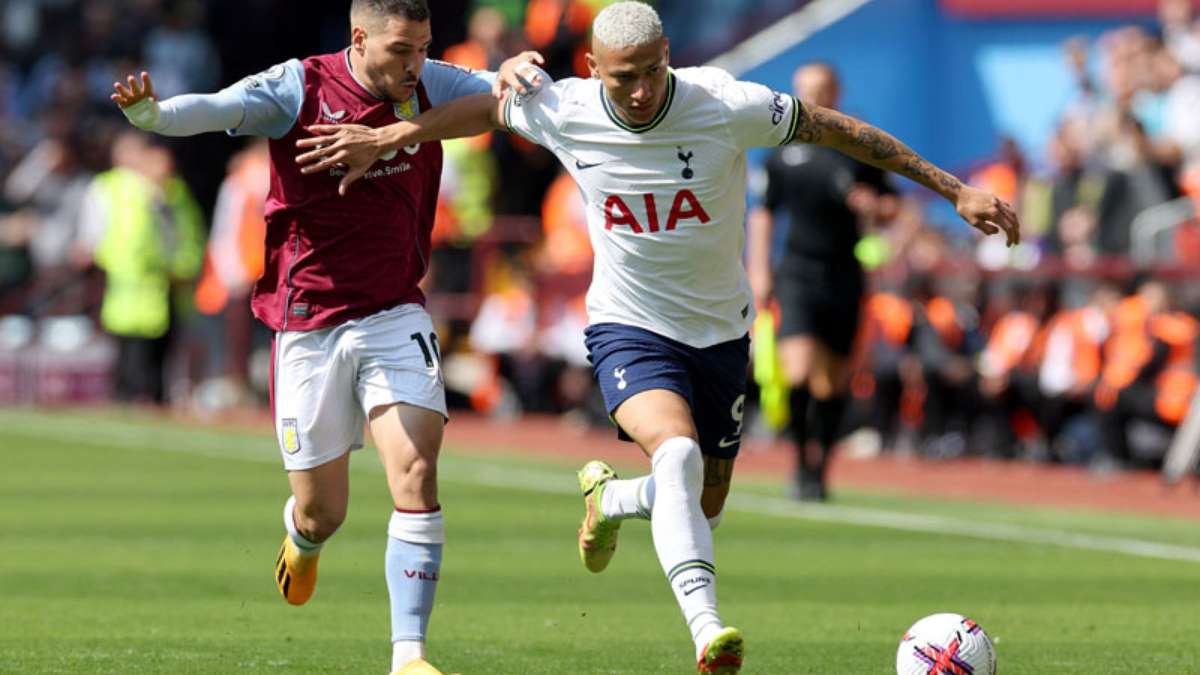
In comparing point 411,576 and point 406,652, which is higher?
point 411,576

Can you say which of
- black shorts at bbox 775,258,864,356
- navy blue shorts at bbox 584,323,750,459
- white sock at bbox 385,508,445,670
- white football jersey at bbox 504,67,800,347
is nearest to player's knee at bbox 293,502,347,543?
white sock at bbox 385,508,445,670

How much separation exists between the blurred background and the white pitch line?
7.10ft

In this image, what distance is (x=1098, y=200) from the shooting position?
19781mm

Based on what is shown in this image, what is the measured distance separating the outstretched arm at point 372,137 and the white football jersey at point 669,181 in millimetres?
260

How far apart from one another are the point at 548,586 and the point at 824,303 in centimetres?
464

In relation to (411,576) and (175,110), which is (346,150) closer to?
(175,110)

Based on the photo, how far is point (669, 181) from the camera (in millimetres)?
8578

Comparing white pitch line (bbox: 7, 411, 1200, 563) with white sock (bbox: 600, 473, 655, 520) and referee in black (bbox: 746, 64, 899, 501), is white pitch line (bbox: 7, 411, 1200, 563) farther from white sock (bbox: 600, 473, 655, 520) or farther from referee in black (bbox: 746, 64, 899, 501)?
white sock (bbox: 600, 473, 655, 520)

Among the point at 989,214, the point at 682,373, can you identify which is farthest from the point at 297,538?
the point at 989,214

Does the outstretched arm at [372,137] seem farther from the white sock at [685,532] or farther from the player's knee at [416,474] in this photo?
the white sock at [685,532]

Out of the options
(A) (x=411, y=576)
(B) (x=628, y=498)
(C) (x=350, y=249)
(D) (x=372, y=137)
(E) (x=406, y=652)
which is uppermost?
(D) (x=372, y=137)

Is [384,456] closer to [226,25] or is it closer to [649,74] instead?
[649,74]

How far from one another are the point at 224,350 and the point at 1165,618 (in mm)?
17026

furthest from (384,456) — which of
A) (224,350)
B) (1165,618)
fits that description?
(224,350)
